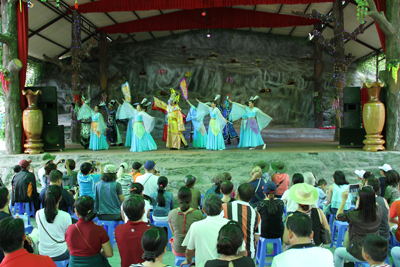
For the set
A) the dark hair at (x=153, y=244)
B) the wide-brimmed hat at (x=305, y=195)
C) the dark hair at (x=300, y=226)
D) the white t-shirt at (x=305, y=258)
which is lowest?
the white t-shirt at (x=305, y=258)

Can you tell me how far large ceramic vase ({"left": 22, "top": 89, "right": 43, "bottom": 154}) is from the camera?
25.1 feet

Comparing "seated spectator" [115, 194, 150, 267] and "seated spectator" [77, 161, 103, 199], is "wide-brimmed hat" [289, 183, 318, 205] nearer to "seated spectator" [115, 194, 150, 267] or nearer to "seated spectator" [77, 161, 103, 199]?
"seated spectator" [115, 194, 150, 267]

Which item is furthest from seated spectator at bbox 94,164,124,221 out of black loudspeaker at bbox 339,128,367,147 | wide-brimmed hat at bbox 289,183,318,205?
black loudspeaker at bbox 339,128,367,147

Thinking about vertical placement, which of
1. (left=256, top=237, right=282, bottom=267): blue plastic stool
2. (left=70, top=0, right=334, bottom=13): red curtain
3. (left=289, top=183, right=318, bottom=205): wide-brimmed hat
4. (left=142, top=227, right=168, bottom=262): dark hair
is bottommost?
(left=256, top=237, right=282, bottom=267): blue plastic stool

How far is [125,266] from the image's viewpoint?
2.31 meters

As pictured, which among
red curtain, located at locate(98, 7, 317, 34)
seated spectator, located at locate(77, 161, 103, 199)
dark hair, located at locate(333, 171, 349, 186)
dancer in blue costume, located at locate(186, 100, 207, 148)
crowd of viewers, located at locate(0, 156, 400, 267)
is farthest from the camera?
red curtain, located at locate(98, 7, 317, 34)

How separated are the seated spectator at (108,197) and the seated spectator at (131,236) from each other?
1382mm

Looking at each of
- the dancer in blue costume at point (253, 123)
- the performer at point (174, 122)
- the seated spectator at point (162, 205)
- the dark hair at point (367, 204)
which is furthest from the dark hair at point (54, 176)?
the dancer in blue costume at point (253, 123)

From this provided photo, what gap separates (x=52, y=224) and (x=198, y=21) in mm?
12126

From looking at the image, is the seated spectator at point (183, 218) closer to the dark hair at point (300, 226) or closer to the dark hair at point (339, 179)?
the dark hair at point (300, 226)

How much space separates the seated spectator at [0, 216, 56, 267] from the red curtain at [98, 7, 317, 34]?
40.5 ft

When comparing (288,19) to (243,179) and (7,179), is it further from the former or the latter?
(7,179)

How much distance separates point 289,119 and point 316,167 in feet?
31.1

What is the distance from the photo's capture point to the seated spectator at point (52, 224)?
8.73 ft
